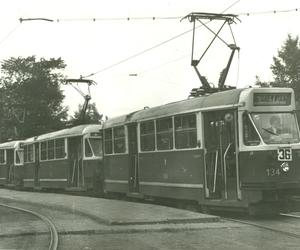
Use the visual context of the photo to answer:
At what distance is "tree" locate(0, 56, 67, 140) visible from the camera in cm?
5884

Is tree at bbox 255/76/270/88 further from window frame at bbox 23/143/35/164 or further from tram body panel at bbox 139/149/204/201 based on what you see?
tram body panel at bbox 139/149/204/201

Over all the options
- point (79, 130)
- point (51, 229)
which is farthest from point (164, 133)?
point (79, 130)

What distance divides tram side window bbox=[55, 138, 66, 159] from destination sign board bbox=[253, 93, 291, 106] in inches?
512

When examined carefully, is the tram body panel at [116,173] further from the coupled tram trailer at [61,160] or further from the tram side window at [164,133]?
the tram side window at [164,133]

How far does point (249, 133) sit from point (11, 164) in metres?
23.0

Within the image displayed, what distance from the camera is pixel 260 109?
1288 centimetres

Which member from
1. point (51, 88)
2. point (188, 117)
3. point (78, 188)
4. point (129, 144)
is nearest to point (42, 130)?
point (51, 88)

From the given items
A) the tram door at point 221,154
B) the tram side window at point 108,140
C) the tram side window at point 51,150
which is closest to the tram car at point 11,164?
the tram side window at point 51,150

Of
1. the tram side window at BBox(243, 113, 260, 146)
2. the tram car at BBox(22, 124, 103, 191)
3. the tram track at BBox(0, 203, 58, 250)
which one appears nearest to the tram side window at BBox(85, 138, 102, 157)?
the tram car at BBox(22, 124, 103, 191)

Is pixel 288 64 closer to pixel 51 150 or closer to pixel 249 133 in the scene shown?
pixel 51 150

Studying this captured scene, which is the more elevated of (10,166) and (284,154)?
(10,166)

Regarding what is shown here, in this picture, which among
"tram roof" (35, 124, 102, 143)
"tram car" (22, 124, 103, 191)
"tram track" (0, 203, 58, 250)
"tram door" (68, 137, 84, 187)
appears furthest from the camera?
"tram door" (68, 137, 84, 187)

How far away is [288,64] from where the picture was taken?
56.3 meters

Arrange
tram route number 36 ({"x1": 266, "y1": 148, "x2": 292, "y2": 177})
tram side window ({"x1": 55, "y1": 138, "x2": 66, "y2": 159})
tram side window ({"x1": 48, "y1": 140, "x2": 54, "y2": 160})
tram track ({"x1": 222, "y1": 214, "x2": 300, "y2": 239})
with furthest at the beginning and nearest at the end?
tram side window ({"x1": 48, "y1": 140, "x2": 54, "y2": 160}), tram side window ({"x1": 55, "y1": 138, "x2": 66, "y2": 159}), tram route number 36 ({"x1": 266, "y1": 148, "x2": 292, "y2": 177}), tram track ({"x1": 222, "y1": 214, "x2": 300, "y2": 239})
